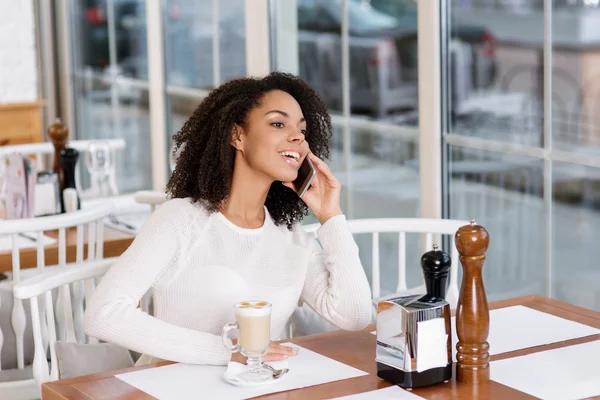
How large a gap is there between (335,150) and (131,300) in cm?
172

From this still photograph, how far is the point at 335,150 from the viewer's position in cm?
352

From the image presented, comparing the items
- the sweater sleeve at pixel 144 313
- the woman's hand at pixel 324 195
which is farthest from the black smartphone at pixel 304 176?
the sweater sleeve at pixel 144 313

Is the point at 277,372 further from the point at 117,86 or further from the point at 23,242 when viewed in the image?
the point at 117,86

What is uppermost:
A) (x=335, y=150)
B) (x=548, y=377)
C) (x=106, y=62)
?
(x=106, y=62)

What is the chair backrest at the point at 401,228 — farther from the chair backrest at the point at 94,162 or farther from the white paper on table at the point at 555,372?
the chair backrest at the point at 94,162

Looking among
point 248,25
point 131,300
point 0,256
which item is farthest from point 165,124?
point 131,300

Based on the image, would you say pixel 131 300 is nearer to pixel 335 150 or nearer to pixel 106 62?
pixel 335 150

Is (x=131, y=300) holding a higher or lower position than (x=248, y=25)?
lower

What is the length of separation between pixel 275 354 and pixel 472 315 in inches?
14.0

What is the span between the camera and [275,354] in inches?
69.5

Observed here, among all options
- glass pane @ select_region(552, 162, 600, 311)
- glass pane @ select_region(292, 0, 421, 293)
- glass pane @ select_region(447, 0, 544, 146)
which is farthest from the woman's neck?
glass pane @ select_region(447, 0, 544, 146)

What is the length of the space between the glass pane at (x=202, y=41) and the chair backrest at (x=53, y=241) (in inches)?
50.1

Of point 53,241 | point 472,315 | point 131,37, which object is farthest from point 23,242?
point 131,37

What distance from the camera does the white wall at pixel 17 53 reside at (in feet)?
18.3
